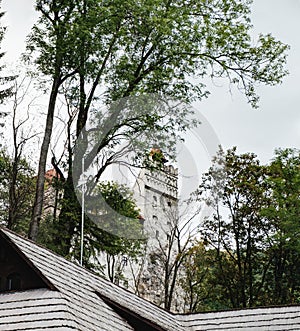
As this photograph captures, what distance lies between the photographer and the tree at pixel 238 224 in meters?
27.0

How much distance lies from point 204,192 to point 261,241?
282 cm

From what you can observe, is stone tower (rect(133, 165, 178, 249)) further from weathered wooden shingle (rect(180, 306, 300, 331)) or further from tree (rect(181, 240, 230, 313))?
weathered wooden shingle (rect(180, 306, 300, 331))

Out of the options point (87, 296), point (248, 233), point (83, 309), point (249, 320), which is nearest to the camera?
point (83, 309)

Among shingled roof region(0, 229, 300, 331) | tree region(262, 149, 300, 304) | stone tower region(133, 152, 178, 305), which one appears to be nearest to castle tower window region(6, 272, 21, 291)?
shingled roof region(0, 229, 300, 331)

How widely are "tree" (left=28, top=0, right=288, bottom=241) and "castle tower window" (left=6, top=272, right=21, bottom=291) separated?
446 inches

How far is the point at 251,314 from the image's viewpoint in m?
12.5

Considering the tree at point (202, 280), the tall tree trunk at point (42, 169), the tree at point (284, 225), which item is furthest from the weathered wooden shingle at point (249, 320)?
the tree at point (202, 280)

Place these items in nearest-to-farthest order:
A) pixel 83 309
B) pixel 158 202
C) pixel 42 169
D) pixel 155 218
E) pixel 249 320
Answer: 1. pixel 83 309
2. pixel 249 320
3. pixel 42 169
4. pixel 158 202
5. pixel 155 218

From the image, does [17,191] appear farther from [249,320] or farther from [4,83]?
[249,320]

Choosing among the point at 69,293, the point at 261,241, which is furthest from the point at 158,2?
the point at 69,293

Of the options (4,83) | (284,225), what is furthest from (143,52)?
(4,83)

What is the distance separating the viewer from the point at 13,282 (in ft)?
32.3

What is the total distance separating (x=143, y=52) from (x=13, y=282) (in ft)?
47.3

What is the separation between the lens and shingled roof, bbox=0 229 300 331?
29.1 feet
